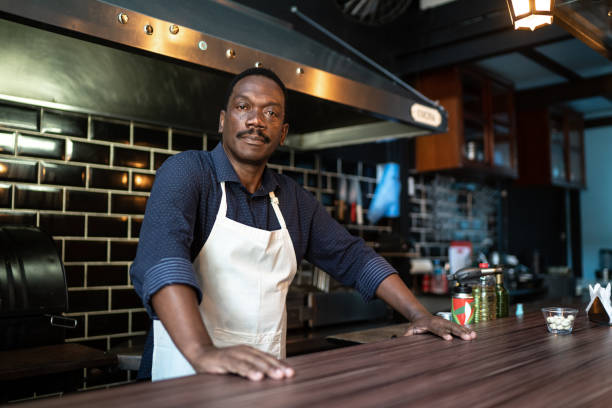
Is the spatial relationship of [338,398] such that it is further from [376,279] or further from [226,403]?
[376,279]

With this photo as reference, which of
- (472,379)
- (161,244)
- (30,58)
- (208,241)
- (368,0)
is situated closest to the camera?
(472,379)

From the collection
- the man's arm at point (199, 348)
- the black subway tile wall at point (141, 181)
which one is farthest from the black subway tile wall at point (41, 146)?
the man's arm at point (199, 348)

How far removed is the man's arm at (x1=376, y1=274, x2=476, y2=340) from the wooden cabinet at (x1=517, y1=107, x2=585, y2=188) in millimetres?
4460

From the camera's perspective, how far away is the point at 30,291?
1803 millimetres

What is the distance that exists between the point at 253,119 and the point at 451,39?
8.58 feet

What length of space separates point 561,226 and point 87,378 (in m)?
6.34

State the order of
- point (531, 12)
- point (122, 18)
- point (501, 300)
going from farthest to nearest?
1. point (501, 300)
2. point (531, 12)
3. point (122, 18)

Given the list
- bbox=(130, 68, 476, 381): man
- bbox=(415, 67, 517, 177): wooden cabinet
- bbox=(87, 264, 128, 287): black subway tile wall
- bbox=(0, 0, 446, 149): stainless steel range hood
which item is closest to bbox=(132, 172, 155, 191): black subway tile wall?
bbox=(0, 0, 446, 149): stainless steel range hood

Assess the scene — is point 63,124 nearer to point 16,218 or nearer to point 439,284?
point 16,218

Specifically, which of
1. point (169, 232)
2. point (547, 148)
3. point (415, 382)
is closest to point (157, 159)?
point (169, 232)

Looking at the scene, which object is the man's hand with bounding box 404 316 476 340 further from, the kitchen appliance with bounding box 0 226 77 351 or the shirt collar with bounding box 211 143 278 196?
the kitchen appliance with bounding box 0 226 77 351

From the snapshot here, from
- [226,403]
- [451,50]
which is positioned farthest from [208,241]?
[451,50]

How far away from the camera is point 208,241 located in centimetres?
138

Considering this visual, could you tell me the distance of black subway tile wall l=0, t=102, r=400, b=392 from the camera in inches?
84.9
